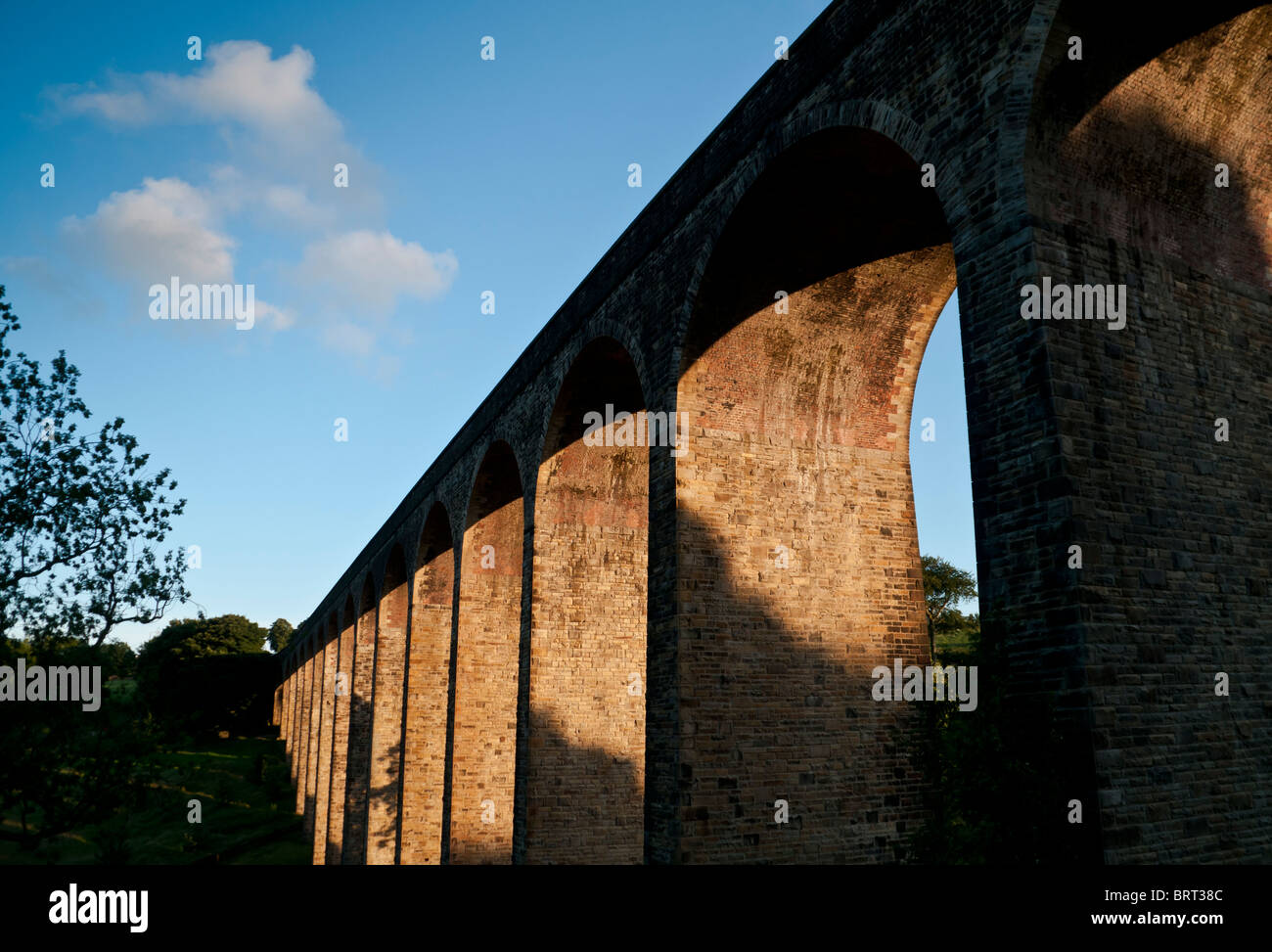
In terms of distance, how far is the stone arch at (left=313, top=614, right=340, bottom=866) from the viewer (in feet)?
88.0

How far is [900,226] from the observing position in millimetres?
8602

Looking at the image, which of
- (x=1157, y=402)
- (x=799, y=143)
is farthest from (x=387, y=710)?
(x=1157, y=402)

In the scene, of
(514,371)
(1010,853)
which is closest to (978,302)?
(1010,853)

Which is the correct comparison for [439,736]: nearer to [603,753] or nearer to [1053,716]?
[603,753]

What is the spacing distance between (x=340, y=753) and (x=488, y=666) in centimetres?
1203

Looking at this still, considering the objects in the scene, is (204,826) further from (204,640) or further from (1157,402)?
(204,640)

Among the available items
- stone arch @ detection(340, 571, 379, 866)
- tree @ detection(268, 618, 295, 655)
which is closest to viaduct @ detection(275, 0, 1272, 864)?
stone arch @ detection(340, 571, 379, 866)

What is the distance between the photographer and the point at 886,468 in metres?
10.3

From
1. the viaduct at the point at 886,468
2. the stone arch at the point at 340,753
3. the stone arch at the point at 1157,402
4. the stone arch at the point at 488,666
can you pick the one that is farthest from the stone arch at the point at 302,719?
the stone arch at the point at 1157,402

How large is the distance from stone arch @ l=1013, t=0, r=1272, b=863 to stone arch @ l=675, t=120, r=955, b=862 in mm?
2210

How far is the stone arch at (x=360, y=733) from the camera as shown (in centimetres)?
2148

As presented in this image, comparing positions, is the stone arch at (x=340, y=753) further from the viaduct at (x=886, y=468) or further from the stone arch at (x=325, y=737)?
the viaduct at (x=886, y=468)

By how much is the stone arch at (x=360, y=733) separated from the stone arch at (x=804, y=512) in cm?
1530

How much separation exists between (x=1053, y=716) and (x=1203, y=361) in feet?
10.0
